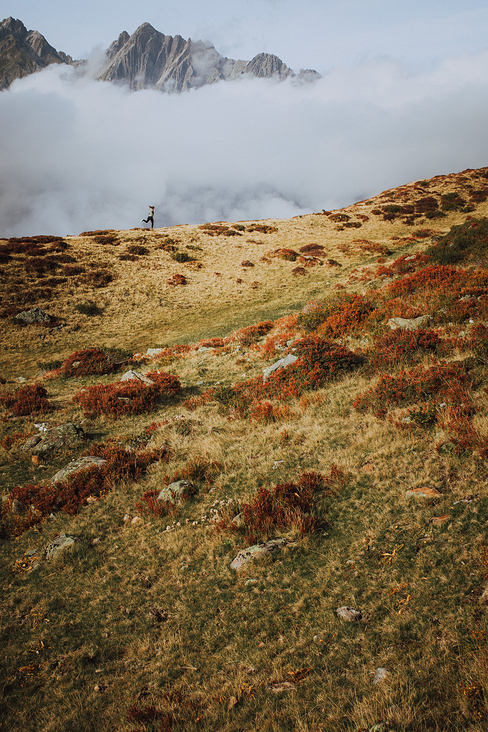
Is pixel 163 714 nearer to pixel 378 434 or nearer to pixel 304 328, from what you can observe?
pixel 378 434

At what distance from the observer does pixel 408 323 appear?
44.7 ft

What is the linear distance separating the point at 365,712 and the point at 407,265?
83.7ft

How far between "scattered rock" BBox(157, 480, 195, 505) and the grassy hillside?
55 mm

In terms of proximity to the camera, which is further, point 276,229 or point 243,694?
point 276,229

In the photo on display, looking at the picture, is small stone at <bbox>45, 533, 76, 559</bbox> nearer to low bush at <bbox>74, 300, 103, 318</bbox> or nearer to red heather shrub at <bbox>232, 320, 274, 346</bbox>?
red heather shrub at <bbox>232, 320, 274, 346</bbox>

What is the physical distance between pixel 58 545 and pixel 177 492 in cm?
272

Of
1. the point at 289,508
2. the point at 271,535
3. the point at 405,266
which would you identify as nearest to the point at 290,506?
the point at 289,508

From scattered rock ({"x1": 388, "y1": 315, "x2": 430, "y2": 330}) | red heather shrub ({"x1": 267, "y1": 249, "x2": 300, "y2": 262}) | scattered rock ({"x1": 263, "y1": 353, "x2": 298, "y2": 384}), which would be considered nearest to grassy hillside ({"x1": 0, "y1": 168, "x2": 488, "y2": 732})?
scattered rock ({"x1": 388, "y1": 315, "x2": 430, "y2": 330})

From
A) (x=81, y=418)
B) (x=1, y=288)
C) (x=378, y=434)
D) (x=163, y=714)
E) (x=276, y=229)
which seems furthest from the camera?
(x=276, y=229)

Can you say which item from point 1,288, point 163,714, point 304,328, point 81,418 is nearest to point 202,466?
point 163,714

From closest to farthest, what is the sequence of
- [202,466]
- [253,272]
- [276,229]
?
[202,466], [253,272], [276,229]

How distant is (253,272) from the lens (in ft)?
127

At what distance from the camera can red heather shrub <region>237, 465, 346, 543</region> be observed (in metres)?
6.48

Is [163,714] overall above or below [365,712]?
below
